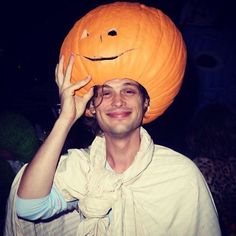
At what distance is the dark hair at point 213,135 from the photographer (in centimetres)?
425

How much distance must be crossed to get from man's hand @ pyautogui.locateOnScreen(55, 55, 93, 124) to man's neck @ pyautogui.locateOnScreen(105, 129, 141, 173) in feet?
1.50

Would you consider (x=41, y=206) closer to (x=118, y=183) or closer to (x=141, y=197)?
(x=118, y=183)

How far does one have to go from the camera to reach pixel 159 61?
2496 millimetres

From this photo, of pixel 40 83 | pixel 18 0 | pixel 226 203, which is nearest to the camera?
pixel 226 203

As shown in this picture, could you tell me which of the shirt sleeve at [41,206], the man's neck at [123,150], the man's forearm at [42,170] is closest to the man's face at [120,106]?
the man's neck at [123,150]

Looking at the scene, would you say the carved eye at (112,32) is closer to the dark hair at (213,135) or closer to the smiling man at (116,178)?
the smiling man at (116,178)

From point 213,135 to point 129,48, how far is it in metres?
2.63

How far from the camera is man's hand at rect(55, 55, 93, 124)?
2.45 m

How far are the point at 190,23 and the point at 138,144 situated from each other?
634cm

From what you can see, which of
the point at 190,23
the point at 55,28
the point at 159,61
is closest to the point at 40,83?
the point at 55,28

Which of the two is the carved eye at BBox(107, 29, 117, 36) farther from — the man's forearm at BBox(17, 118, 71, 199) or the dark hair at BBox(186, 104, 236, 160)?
the dark hair at BBox(186, 104, 236, 160)

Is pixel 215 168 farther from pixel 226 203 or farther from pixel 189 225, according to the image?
pixel 189 225

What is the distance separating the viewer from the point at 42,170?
2.33 meters

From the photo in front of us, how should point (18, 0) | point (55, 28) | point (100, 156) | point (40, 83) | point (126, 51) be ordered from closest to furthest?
point (126, 51)
point (100, 156)
point (18, 0)
point (55, 28)
point (40, 83)
